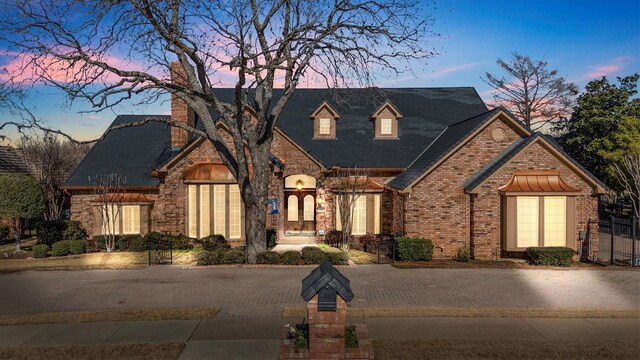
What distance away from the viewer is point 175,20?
1647 cm

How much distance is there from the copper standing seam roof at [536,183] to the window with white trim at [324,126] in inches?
436

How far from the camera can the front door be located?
89.2ft

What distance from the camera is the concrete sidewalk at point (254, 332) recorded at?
28.9 ft

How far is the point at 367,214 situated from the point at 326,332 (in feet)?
52.4

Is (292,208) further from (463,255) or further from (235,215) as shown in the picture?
(463,255)

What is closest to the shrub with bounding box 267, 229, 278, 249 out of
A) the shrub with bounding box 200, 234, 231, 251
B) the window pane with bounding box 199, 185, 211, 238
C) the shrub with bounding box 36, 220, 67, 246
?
the shrub with bounding box 200, 234, 231, 251

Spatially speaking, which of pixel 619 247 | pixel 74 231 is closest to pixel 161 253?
pixel 74 231

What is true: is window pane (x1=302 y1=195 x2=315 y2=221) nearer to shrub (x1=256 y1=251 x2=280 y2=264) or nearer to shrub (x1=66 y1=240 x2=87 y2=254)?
shrub (x1=256 y1=251 x2=280 y2=264)

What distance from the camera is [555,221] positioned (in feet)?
59.2

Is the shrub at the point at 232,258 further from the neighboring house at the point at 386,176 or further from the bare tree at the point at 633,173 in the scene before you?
the bare tree at the point at 633,173

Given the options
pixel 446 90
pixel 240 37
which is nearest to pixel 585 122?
pixel 446 90

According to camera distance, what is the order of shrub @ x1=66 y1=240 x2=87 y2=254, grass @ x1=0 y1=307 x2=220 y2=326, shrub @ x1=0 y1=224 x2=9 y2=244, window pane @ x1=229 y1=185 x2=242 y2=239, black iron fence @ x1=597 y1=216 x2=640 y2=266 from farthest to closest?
shrub @ x1=0 y1=224 x2=9 y2=244 < window pane @ x1=229 y1=185 x2=242 y2=239 < shrub @ x1=66 y1=240 x2=87 y2=254 < black iron fence @ x1=597 y1=216 x2=640 y2=266 < grass @ x1=0 y1=307 x2=220 y2=326

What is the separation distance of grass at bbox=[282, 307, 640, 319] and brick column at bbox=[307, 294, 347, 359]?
2.91 m

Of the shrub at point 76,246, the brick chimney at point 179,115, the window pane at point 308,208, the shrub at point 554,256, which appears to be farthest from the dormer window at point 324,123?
the shrub at point 76,246
